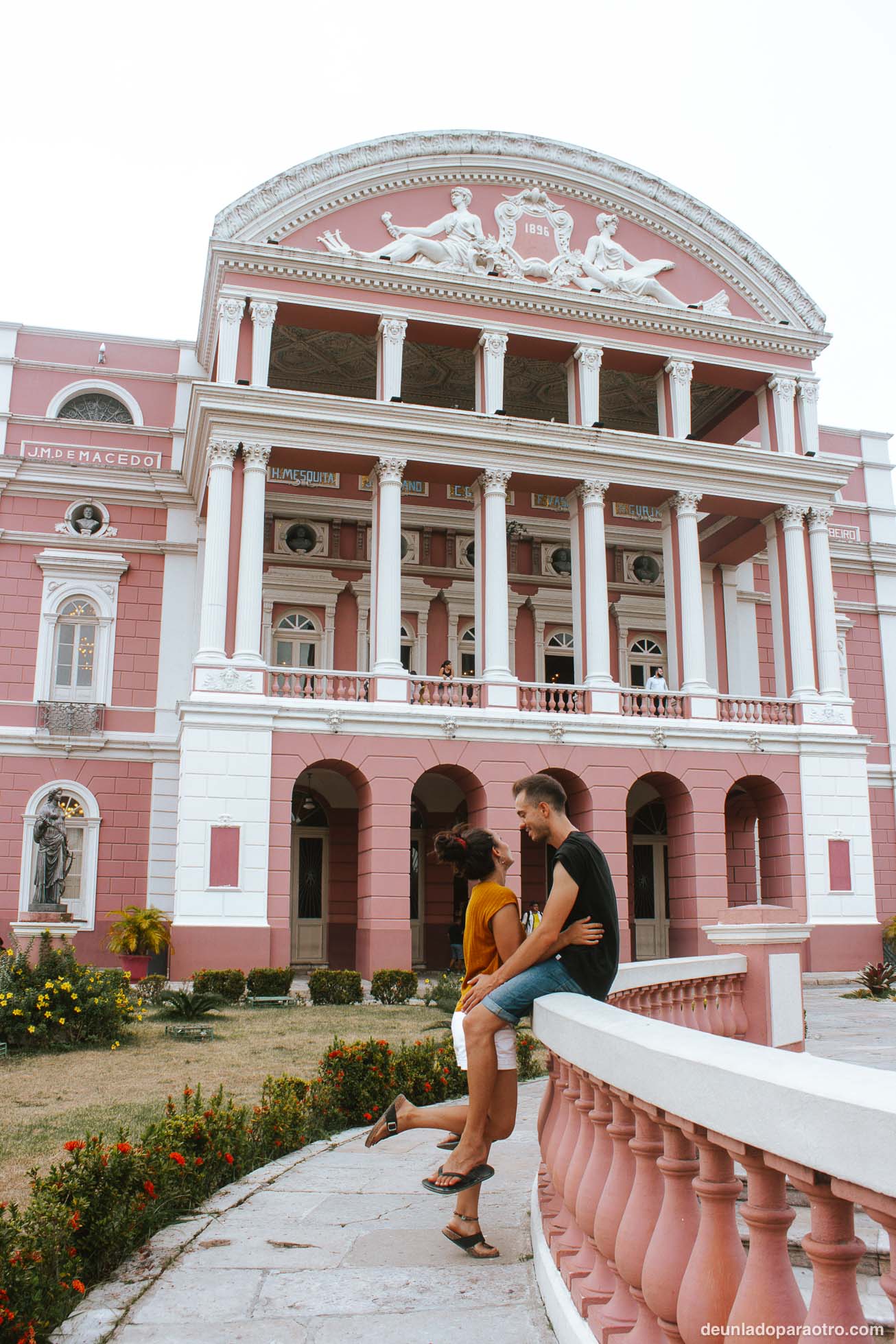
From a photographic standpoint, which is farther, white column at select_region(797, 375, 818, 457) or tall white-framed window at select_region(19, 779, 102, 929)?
white column at select_region(797, 375, 818, 457)

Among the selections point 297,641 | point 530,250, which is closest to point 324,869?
point 297,641

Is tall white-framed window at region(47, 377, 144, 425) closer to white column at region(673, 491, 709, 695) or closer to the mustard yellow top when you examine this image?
white column at region(673, 491, 709, 695)

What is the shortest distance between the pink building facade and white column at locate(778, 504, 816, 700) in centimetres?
7

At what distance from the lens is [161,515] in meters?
25.4

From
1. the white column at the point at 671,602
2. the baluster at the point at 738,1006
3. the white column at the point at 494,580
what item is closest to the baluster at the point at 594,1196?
the baluster at the point at 738,1006

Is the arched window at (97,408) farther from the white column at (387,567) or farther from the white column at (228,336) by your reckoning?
the white column at (387,567)

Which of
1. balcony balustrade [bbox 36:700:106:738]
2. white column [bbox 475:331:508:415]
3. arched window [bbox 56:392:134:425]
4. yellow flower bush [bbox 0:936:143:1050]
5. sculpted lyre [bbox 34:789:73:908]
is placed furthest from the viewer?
arched window [bbox 56:392:134:425]

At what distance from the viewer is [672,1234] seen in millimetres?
2793

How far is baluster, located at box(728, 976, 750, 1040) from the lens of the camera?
1012 cm

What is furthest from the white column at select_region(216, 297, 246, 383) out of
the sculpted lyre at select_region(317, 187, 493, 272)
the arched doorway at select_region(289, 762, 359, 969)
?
the arched doorway at select_region(289, 762, 359, 969)

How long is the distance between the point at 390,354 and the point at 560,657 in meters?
8.27

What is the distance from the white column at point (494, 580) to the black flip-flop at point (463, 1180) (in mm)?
17560

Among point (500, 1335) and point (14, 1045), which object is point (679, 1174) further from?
point (14, 1045)

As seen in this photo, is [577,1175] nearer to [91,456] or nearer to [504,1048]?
[504,1048]
